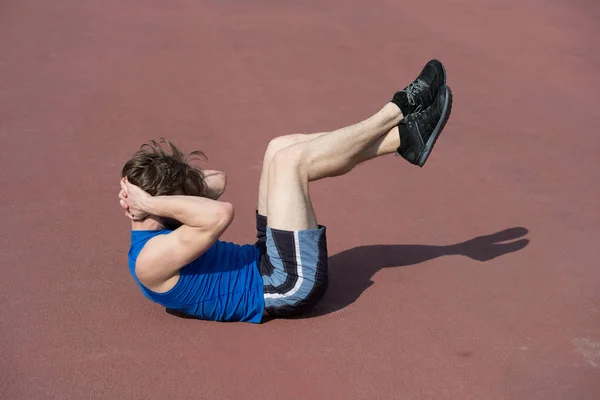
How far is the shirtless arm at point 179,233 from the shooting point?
3746 millimetres

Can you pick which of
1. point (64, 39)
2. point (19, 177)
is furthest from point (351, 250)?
point (64, 39)

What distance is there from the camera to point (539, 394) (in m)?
3.59

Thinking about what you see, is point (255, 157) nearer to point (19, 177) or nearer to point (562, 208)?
point (19, 177)

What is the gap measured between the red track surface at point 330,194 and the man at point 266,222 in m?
0.16

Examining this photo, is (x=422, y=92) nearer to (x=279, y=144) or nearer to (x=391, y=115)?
(x=391, y=115)

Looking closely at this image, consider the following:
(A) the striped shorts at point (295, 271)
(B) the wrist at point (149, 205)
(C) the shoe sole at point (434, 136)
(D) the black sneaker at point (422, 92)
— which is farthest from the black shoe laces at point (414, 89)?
(B) the wrist at point (149, 205)

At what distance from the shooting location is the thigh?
4012mm

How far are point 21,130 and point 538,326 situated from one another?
14.1 ft

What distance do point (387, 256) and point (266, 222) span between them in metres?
0.89

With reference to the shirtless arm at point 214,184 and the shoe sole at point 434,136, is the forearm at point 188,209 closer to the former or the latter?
the shirtless arm at point 214,184

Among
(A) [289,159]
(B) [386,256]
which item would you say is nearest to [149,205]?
(A) [289,159]

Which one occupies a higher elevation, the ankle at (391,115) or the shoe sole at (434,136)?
the ankle at (391,115)

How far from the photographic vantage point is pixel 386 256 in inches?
192

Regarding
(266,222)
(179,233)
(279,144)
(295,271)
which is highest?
(279,144)
